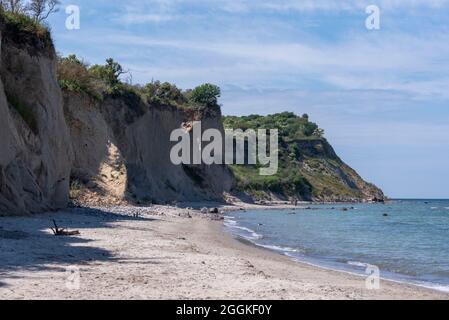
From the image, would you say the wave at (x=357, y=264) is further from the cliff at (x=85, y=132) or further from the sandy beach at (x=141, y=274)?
the cliff at (x=85, y=132)

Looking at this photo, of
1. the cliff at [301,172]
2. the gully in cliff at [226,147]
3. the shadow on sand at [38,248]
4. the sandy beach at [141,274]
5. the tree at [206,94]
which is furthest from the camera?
the cliff at [301,172]

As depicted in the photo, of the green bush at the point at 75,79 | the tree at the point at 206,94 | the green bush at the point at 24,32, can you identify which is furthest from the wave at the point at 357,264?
the tree at the point at 206,94

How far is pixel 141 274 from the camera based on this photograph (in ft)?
34.5

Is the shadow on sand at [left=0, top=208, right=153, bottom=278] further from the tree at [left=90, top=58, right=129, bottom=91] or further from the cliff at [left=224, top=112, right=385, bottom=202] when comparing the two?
the cliff at [left=224, top=112, right=385, bottom=202]

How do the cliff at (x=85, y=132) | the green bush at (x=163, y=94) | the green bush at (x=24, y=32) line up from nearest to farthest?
the cliff at (x=85, y=132) < the green bush at (x=24, y=32) < the green bush at (x=163, y=94)

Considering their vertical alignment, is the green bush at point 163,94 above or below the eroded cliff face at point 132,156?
above

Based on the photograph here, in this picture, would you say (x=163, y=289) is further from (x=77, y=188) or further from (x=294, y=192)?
(x=294, y=192)

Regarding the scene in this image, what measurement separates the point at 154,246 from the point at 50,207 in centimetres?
985

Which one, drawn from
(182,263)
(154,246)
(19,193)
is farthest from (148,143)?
(182,263)

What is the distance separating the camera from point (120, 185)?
36.9 m

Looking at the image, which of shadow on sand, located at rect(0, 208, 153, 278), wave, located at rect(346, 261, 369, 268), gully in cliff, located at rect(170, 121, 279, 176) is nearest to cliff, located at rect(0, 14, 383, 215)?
gully in cliff, located at rect(170, 121, 279, 176)

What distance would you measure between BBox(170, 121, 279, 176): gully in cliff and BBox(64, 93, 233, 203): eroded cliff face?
945mm

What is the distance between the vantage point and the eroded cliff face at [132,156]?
36156 mm

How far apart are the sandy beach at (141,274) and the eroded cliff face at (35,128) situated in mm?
4997
